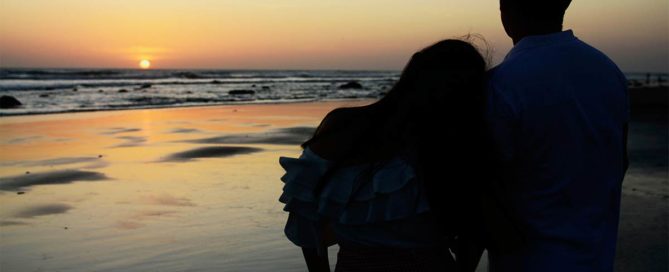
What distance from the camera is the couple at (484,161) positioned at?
6.43 feet

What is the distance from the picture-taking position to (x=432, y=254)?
2.10m

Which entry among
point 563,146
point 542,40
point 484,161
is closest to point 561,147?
point 563,146

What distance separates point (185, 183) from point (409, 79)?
6.85 meters

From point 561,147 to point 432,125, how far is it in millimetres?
368

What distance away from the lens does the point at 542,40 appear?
6.81 ft

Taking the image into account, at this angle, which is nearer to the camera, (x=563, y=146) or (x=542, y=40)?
(x=563, y=146)

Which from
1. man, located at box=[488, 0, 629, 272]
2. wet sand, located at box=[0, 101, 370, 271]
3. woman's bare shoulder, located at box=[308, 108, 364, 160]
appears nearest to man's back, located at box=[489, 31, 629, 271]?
man, located at box=[488, 0, 629, 272]

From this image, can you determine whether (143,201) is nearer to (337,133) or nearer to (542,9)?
(337,133)

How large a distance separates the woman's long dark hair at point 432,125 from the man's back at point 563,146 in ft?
0.31

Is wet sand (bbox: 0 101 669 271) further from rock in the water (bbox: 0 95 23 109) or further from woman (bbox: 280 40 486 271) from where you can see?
rock in the water (bbox: 0 95 23 109)

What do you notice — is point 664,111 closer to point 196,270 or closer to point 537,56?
point 196,270

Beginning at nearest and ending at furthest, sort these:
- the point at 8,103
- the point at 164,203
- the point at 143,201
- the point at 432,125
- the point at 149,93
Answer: the point at 432,125 < the point at 164,203 < the point at 143,201 < the point at 8,103 < the point at 149,93

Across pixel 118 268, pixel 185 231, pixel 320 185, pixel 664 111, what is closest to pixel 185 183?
pixel 185 231

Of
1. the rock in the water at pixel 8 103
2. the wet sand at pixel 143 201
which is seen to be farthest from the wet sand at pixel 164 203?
the rock in the water at pixel 8 103
